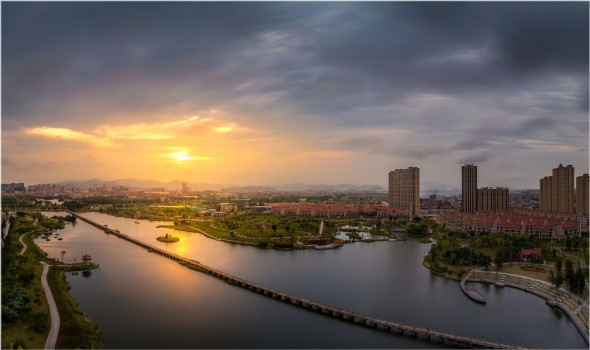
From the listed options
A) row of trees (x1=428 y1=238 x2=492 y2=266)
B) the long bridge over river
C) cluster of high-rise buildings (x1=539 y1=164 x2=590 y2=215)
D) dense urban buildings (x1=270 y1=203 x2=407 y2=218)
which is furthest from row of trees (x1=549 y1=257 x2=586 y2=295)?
dense urban buildings (x1=270 y1=203 x2=407 y2=218)

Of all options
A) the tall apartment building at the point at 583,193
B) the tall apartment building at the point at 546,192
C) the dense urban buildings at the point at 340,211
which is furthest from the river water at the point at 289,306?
the tall apartment building at the point at 546,192

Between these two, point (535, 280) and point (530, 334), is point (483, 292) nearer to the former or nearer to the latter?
point (535, 280)

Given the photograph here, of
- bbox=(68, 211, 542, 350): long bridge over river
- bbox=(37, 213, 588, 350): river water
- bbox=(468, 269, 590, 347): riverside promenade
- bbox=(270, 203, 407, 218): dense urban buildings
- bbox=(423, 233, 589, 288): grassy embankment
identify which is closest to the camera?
bbox=(68, 211, 542, 350): long bridge over river

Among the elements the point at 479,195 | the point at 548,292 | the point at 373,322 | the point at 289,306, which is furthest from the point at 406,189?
the point at 373,322

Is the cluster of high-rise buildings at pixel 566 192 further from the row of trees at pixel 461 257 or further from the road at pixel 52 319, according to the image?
the road at pixel 52 319

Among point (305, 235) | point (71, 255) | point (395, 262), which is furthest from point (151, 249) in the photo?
point (395, 262)

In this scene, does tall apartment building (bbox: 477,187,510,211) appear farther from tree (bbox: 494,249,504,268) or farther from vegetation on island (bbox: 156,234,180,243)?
vegetation on island (bbox: 156,234,180,243)

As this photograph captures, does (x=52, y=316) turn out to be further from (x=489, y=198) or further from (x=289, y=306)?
(x=489, y=198)
